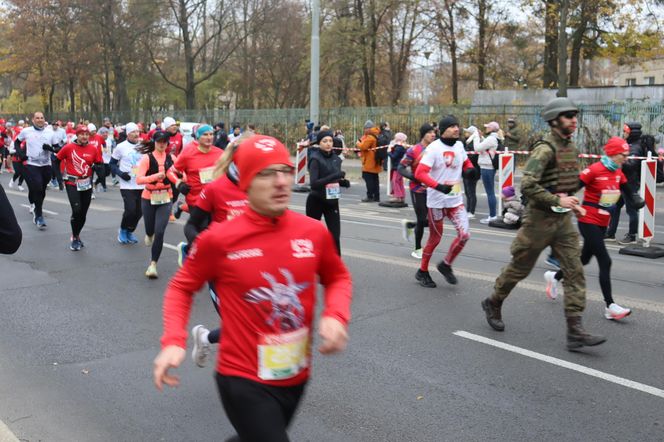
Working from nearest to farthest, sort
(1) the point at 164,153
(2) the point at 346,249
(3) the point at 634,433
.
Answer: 1. (3) the point at 634,433
2. (1) the point at 164,153
3. (2) the point at 346,249

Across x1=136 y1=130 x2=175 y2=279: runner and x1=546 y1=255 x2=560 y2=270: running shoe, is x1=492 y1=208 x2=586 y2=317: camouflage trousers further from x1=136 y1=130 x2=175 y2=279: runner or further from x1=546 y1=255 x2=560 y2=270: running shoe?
x1=136 y1=130 x2=175 y2=279: runner

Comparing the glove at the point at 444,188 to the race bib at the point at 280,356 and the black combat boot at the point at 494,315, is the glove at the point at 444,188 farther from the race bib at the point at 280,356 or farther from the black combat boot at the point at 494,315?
the race bib at the point at 280,356

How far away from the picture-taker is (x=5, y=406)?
4.75m

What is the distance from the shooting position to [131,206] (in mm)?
10961

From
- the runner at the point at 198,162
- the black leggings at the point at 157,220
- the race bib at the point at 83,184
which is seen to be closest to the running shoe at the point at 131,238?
the race bib at the point at 83,184

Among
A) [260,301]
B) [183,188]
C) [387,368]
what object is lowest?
[387,368]

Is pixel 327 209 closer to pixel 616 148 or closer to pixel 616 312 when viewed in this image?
pixel 616 148

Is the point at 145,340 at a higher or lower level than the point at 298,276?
lower

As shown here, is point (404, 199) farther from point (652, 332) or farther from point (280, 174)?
point (280, 174)

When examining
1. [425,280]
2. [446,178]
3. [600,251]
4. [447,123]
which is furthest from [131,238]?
[600,251]

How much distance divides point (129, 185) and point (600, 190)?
704cm

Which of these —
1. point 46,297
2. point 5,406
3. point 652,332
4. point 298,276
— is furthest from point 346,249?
point 298,276

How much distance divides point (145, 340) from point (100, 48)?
43.9 meters

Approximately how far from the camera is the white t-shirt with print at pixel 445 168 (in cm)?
783
